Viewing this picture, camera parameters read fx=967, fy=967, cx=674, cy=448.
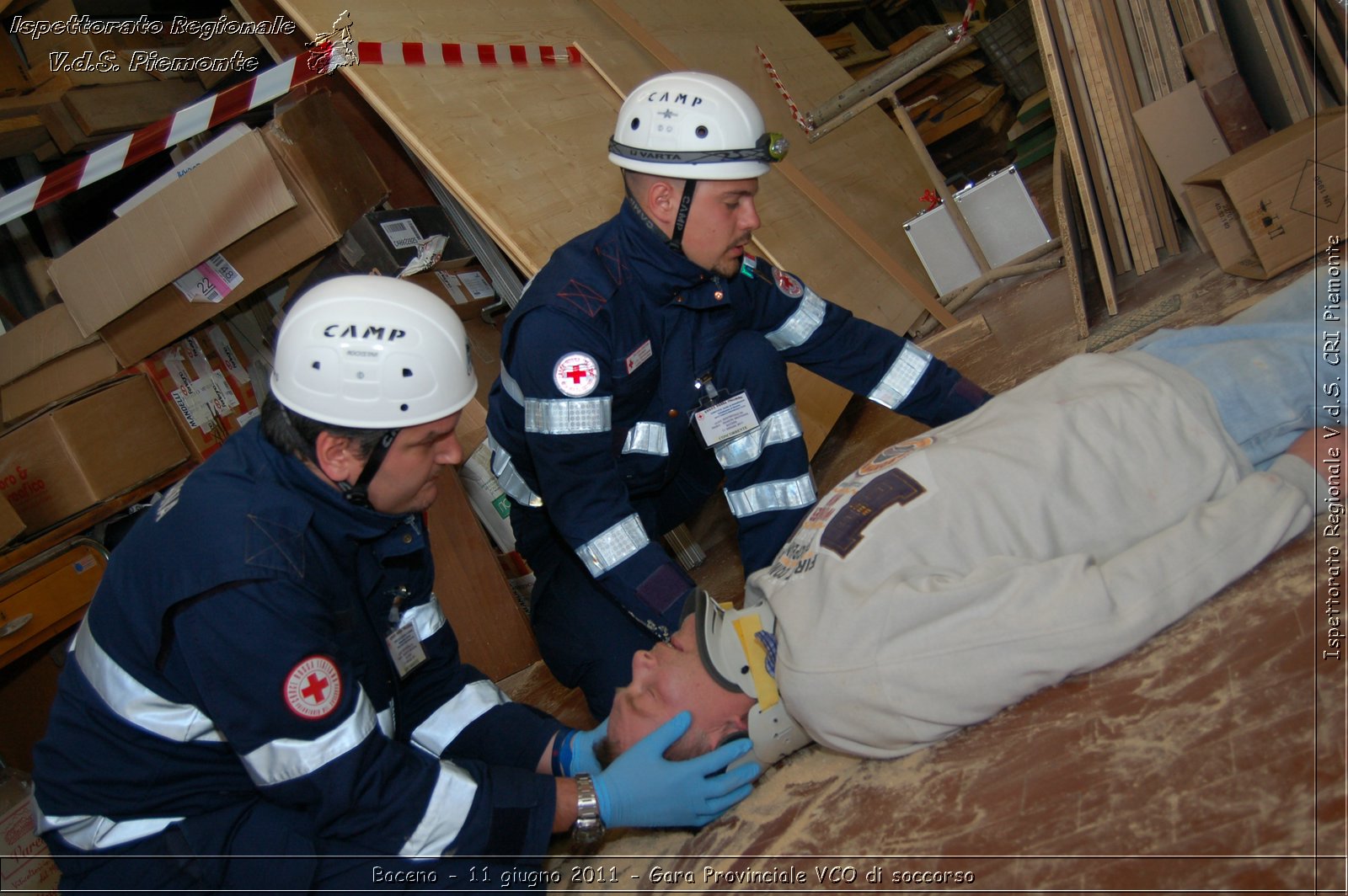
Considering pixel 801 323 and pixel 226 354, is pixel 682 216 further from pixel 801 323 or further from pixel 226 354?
pixel 226 354

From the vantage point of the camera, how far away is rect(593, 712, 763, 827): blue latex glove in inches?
78.6

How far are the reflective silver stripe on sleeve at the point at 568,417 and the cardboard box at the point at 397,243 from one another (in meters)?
1.40

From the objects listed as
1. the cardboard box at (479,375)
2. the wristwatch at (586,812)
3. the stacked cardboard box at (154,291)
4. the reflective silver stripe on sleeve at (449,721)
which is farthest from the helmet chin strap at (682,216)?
the stacked cardboard box at (154,291)

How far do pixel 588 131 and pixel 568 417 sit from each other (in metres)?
1.89

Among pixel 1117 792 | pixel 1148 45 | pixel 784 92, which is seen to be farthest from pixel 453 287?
pixel 1117 792

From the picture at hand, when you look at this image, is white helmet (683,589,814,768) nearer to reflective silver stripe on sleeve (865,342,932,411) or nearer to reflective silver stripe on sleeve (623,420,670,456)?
reflective silver stripe on sleeve (623,420,670,456)

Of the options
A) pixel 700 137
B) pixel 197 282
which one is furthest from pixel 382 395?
pixel 197 282

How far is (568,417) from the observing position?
2525mm

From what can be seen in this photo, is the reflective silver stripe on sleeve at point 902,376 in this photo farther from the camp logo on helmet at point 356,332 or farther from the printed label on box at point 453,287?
the printed label on box at point 453,287

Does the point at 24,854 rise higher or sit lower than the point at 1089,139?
lower

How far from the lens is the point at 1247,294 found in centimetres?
295

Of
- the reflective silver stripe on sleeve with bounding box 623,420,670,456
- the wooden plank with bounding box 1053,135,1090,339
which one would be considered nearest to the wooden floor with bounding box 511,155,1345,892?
the reflective silver stripe on sleeve with bounding box 623,420,670,456

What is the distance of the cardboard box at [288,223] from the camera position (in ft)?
11.3
